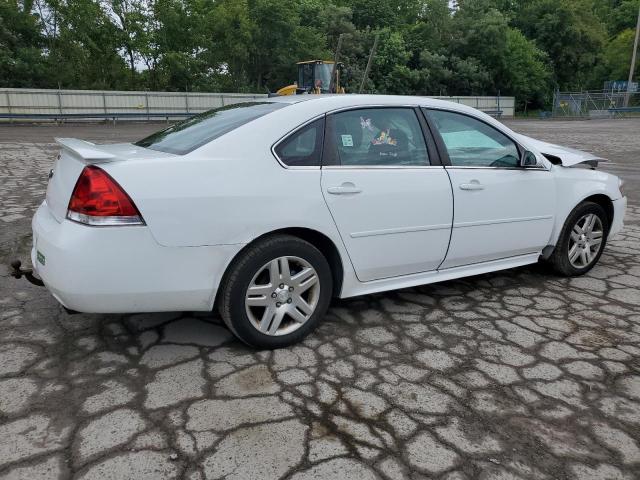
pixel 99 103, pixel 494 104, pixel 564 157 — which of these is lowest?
pixel 564 157

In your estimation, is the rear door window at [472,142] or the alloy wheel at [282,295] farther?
the rear door window at [472,142]

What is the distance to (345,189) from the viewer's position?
3.24 m

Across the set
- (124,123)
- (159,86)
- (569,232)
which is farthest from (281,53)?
(569,232)

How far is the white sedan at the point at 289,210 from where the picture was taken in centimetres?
275

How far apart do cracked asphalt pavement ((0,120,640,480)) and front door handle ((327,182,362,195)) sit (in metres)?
0.93

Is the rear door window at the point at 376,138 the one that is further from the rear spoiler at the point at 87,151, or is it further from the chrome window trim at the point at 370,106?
the rear spoiler at the point at 87,151

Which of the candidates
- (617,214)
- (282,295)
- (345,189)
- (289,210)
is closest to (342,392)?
(282,295)

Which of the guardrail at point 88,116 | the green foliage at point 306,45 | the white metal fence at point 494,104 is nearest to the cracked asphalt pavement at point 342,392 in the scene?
the guardrail at point 88,116

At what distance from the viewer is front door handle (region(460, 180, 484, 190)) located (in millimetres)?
3721

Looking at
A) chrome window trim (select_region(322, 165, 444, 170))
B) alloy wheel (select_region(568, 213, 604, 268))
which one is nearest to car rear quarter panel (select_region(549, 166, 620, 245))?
alloy wheel (select_region(568, 213, 604, 268))

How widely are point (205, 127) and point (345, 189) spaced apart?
1.02 meters

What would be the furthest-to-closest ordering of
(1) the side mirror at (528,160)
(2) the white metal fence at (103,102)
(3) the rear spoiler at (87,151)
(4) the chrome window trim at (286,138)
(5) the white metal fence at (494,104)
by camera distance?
(5) the white metal fence at (494,104) < (2) the white metal fence at (103,102) < (1) the side mirror at (528,160) < (4) the chrome window trim at (286,138) < (3) the rear spoiler at (87,151)

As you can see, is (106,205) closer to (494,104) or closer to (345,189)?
(345,189)

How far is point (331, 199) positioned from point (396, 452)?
1461mm
